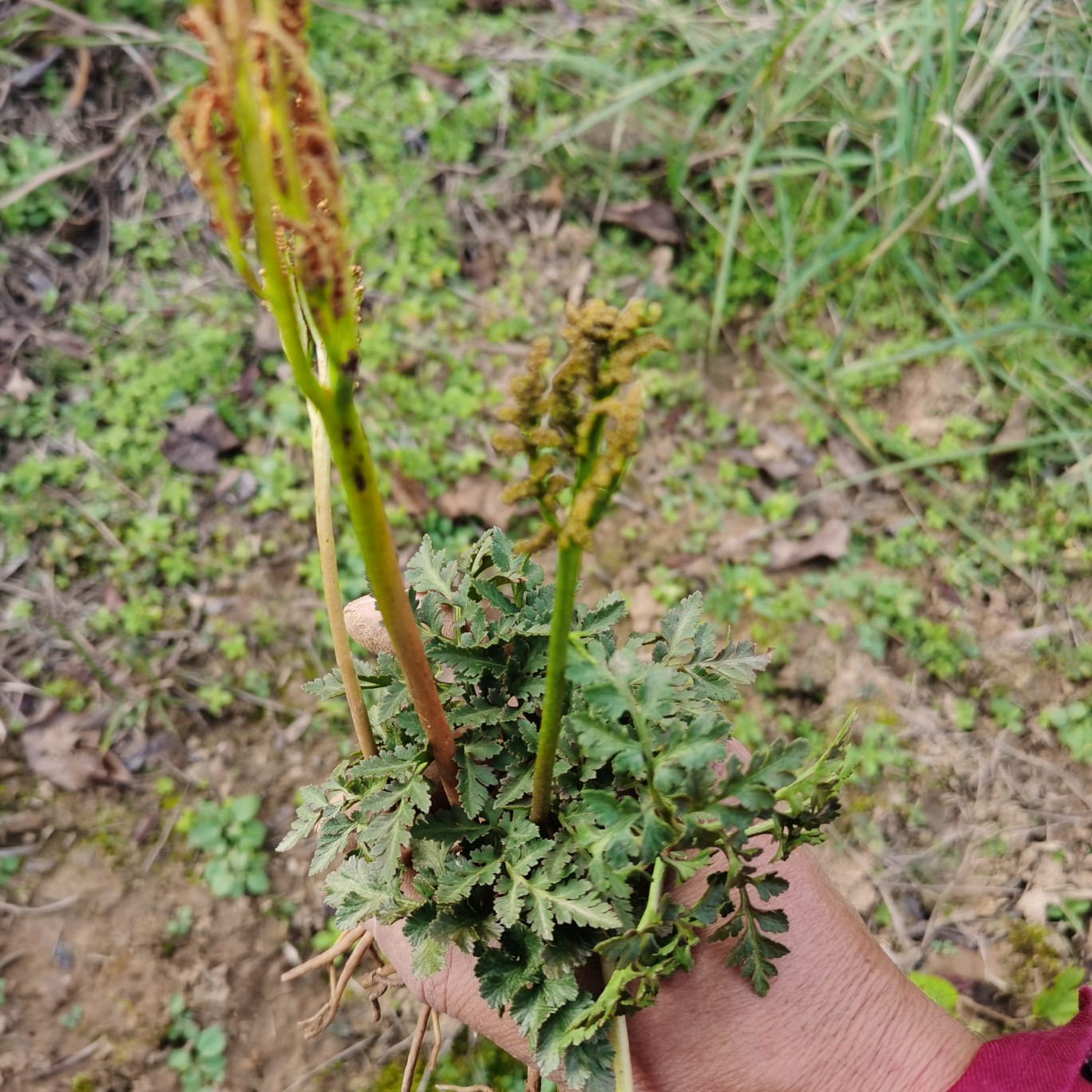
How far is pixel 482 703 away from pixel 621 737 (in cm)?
35

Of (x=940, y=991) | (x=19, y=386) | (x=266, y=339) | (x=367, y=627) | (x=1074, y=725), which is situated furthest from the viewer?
(x=266, y=339)

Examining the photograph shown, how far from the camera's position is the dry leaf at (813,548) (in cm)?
309

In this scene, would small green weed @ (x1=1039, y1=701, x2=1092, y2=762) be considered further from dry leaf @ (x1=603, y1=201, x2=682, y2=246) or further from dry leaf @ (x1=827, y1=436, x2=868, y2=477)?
dry leaf @ (x1=603, y1=201, x2=682, y2=246)

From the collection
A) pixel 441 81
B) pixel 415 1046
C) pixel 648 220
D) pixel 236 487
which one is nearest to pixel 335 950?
pixel 415 1046

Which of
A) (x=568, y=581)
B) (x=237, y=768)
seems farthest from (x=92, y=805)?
(x=568, y=581)

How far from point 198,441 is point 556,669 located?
2499mm

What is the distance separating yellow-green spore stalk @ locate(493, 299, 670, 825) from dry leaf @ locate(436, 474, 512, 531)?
2074mm

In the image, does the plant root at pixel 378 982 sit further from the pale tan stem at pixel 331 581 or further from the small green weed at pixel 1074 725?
the small green weed at pixel 1074 725

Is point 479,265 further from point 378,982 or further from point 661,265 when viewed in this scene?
point 378,982

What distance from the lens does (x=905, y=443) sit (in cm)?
329

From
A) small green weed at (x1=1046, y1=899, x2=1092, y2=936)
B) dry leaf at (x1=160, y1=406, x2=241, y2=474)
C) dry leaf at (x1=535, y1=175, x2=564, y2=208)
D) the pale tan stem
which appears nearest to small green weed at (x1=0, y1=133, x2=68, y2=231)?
dry leaf at (x1=160, y1=406, x2=241, y2=474)

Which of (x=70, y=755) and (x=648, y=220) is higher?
(x=648, y=220)

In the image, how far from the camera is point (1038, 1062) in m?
1.36

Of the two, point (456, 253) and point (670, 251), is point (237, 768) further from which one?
point (670, 251)
